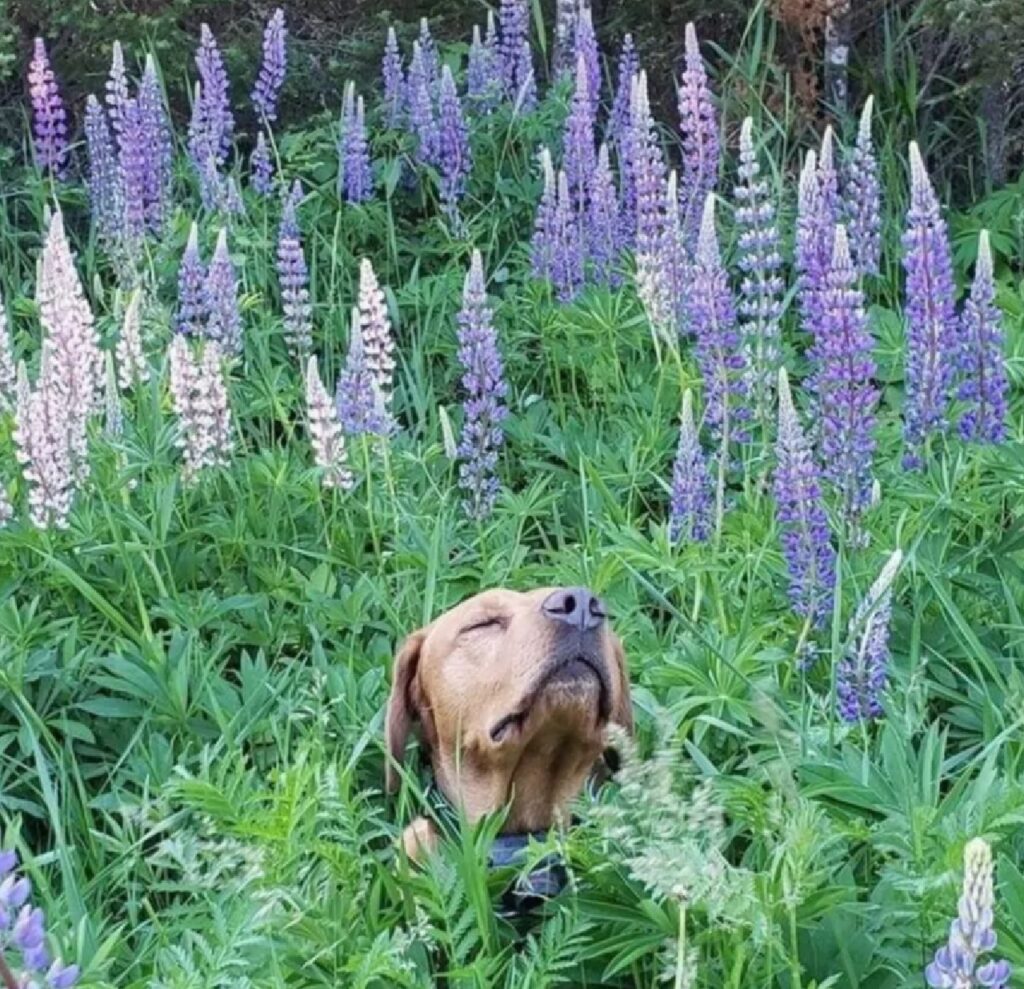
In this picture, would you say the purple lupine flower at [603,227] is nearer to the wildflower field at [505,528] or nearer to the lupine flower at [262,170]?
the wildflower field at [505,528]

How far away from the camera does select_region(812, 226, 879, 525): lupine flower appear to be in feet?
12.3

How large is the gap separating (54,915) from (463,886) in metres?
0.69

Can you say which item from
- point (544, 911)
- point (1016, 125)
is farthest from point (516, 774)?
point (1016, 125)

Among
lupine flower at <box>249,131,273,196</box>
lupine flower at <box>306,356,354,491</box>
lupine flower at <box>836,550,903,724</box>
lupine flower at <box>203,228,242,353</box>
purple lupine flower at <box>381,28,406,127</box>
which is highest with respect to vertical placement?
purple lupine flower at <box>381,28,406,127</box>

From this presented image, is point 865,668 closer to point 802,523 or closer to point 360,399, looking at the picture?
point 802,523

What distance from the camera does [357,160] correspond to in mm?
5906

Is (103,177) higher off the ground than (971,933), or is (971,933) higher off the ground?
(103,177)

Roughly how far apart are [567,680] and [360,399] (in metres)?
1.63

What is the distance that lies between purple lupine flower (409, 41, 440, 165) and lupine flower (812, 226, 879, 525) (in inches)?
96.9

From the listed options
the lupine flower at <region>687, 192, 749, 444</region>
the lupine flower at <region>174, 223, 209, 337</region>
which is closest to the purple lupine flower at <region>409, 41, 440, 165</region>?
the lupine flower at <region>174, 223, 209, 337</region>

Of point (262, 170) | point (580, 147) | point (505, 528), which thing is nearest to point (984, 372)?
point (505, 528)

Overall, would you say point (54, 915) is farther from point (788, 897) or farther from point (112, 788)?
point (788, 897)

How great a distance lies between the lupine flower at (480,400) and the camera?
4.42 metres

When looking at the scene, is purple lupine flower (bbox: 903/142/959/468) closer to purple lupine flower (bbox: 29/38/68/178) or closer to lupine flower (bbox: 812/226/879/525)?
lupine flower (bbox: 812/226/879/525)
